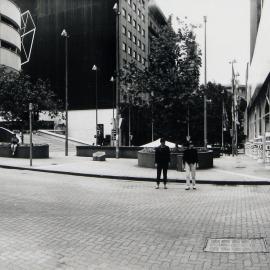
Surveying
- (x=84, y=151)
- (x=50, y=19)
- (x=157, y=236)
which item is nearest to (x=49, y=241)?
(x=157, y=236)

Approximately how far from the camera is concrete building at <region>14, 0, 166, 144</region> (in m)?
63.9

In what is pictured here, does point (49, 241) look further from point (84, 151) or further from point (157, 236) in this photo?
point (84, 151)

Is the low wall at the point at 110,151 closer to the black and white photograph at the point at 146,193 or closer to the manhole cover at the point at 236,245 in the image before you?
the black and white photograph at the point at 146,193

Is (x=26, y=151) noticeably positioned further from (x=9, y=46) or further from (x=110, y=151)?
(x=9, y=46)

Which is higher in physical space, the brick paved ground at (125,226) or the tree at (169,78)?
the tree at (169,78)

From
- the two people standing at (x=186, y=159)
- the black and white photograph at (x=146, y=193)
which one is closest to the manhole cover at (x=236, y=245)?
the black and white photograph at (x=146, y=193)

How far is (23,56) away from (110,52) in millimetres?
15089

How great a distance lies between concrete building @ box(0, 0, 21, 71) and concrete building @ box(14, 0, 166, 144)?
8.97 m

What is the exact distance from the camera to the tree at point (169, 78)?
24.0 meters

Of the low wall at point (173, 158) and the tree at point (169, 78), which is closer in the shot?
the low wall at point (173, 158)

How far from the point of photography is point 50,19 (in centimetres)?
6769

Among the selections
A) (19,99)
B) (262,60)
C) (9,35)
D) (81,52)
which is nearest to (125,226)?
(19,99)

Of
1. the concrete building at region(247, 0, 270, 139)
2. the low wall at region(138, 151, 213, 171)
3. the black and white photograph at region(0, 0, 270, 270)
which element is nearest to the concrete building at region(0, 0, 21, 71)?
the black and white photograph at region(0, 0, 270, 270)

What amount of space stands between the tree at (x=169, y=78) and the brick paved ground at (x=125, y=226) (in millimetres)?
10644
